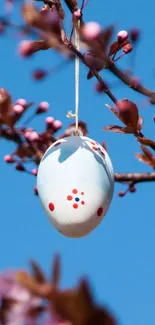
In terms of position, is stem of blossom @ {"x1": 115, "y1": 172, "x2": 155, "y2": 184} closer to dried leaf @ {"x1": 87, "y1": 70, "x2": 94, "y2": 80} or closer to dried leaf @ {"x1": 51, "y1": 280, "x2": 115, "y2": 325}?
dried leaf @ {"x1": 87, "y1": 70, "x2": 94, "y2": 80}

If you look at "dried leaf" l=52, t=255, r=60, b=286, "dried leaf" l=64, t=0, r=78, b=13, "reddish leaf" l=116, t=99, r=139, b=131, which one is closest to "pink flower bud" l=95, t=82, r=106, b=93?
"reddish leaf" l=116, t=99, r=139, b=131

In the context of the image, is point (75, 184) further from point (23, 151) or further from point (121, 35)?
point (121, 35)

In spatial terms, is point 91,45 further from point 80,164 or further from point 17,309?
point 80,164

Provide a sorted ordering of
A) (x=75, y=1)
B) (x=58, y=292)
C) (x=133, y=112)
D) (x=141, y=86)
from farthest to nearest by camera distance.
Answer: (x=75, y=1), (x=133, y=112), (x=141, y=86), (x=58, y=292)

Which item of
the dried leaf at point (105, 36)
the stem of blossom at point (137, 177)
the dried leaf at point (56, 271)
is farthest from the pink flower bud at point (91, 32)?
the stem of blossom at point (137, 177)

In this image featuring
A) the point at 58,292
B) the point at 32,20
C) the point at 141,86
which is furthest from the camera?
the point at 141,86

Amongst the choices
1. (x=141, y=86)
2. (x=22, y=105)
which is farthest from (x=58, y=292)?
(x=22, y=105)
